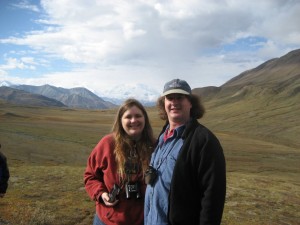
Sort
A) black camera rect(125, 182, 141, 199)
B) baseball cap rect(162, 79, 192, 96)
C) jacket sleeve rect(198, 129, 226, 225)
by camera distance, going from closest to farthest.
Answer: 1. jacket sleeve rect(198, 129, 226, 225)
2. baseball cap rect(162, 79, 192, 96)
3. black camera rect(125, 182, 141, 199)

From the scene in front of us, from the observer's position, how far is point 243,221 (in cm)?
1212

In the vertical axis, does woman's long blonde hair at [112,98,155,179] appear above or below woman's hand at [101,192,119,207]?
above

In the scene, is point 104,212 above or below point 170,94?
below

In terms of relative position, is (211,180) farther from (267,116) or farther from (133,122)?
(267,116)

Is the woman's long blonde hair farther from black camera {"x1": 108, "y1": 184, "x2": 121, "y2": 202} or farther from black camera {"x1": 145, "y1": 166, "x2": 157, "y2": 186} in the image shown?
black camera {"x1": 145, "y1": 166, "x2": 157, "y2": 186}

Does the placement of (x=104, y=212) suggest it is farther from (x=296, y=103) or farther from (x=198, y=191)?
(x=296, y=103)

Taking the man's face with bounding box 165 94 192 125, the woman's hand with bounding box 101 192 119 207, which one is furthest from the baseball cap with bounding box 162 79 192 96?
the woman's hand with bounding box 101 192 119 207

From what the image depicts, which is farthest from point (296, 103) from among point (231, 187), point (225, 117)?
point (231, 187)

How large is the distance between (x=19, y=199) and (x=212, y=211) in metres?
10.4

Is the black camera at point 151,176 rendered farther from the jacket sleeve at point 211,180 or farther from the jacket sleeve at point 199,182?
the jacket sleeve at point 211,180

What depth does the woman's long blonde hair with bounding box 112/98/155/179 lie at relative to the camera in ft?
17.8

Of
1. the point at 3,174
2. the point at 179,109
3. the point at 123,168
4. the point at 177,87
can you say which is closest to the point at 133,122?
the point at 123,168

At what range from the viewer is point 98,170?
18.9 ft

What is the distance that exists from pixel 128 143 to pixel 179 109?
113cm
